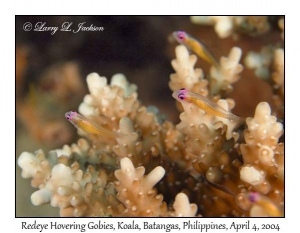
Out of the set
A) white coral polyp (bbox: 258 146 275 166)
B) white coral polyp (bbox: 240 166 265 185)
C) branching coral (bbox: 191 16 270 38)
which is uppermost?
branching coral (bbox: 191 16 270 38)

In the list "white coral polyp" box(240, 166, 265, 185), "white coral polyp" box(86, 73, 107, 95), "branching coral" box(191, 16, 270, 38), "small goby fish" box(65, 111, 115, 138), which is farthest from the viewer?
"branching coral" box(191, 16, 270, 38)

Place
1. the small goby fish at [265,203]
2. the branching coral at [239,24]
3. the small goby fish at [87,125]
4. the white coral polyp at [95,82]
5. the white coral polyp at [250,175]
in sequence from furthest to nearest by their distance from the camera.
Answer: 1. the branching coral at [239,24]
2. the white coral polyp at [95,82]
3. the small goby fish at [87,125]
4. the white coral polyp at [250,175]
5. the small goby fish at [265,203]

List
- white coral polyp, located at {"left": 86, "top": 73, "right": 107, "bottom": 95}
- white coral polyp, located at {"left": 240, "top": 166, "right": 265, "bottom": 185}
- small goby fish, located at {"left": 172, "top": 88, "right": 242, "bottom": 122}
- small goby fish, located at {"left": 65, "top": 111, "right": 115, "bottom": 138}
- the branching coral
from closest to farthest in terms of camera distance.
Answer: white coral polyp, located at {"left": 240, "top": 166, "right": 265, "bottom": 185} < small goby fish, located at {"left": 172, "top": 88, "right": 242, "bottom": 122} < small goby fish, located at {"left": 65, "top": 111, "right": 115, "bottom": 138} < white coral polyp, located at {"left": 86, "top": 73, "right": 107, "bottom": 95} < the branching coral

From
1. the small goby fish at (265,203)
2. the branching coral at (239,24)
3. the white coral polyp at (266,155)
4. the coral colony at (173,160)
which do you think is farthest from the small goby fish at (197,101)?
the branching coral at (239,24)

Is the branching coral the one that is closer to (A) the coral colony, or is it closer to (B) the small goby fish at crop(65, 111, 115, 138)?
(A) the coral colony

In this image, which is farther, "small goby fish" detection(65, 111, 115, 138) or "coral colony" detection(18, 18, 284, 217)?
"small goby fish" detection(65, 111, 115, 138)

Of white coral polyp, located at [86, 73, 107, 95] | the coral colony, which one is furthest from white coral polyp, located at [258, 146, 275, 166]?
white coral polyp, located at [86, 73, 107, 95]

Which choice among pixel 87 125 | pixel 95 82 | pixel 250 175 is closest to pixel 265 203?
pixel 250 175

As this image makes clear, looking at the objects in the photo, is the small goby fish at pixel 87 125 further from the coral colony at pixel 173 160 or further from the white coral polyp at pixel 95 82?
the white coral polyp at pixel 95 82

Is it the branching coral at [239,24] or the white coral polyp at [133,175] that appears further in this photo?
the branching coral at [239,24]
